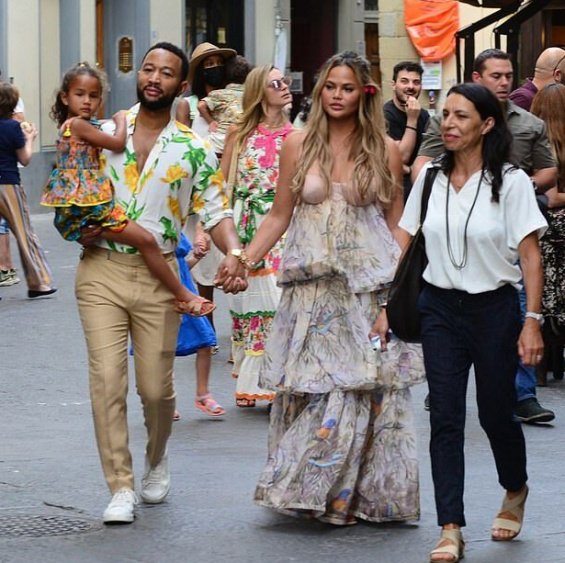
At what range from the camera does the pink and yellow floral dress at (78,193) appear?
7051mm

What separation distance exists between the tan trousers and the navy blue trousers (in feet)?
4.03

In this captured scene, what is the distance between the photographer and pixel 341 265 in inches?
285

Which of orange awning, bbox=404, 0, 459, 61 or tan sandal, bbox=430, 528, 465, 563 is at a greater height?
orange awning, bbox=404, 0, 459, 61

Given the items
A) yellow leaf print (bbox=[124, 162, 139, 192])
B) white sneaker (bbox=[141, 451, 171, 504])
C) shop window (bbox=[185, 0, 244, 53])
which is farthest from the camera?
shop window (bbox=[185, 0, 244, 53])

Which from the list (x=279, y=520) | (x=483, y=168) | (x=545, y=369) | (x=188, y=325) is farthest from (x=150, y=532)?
(x=545, y=369)

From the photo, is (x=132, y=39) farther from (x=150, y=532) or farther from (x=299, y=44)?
(x=150, y=532)

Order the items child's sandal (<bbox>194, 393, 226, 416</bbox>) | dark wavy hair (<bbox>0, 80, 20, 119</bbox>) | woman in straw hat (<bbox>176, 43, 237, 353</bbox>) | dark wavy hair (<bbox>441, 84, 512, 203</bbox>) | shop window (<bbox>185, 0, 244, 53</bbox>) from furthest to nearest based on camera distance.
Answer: shop window (<bbox>185, 0, 244, 53</bbox>)
dark wavy hair (<bbox>0, 80, 20, 119</bbox>)
woman in straw hat (<bbox>176, 43, 237, 353</bbox>)
child's sandal (<bbox>194, 393, 226, 416</bbox>)
dark wavy hair (<bbox>441, 84, 512, 203</bbox>)

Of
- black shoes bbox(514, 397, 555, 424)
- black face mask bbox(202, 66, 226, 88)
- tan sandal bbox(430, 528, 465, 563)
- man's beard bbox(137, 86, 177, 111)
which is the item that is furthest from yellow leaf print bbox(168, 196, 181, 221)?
black face mask bbox(202, 66, 226, 88)

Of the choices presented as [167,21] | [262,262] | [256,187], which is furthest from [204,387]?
[167,21]

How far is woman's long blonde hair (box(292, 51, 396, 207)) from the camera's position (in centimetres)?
724

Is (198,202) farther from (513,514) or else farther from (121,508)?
(513,514)

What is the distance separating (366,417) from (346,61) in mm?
1474

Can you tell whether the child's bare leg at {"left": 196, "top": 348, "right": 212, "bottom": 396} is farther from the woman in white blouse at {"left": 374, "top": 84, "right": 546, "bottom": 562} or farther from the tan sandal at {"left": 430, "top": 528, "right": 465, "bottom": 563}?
the tan sandal at {"left": 430, "top": 528, "right": 465, "bottom": 563}

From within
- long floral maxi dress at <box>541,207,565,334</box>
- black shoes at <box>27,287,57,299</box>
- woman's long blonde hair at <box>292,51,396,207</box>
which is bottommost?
black shoes at <box>27,287,57,299</box>
